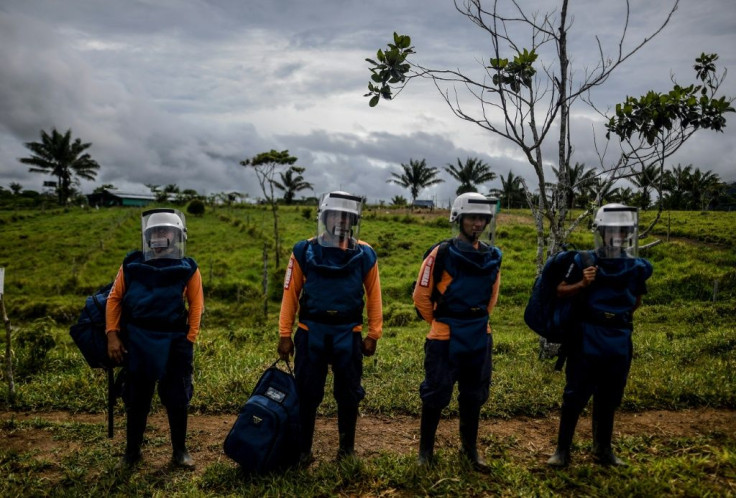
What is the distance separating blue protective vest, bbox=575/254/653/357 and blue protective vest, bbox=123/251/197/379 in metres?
3.38

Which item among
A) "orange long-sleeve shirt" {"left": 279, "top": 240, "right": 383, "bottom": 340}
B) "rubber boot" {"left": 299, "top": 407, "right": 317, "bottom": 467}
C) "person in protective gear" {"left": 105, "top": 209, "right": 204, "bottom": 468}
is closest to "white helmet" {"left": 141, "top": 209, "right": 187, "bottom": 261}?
"person in protective gear" {"left": 105, "top": 209, "right": 204, "bottom": 468}

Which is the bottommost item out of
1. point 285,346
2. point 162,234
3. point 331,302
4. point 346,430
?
point 346,430

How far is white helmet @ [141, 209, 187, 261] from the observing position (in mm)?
4121

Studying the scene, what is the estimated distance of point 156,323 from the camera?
408 cm

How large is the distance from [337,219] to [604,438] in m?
2.88

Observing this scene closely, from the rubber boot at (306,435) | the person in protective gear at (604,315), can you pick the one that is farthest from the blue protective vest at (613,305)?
the rubber boot at (306,435)

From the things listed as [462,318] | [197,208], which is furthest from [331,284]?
[197,208]

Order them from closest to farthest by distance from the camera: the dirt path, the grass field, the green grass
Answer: the green grass, the grass field, the dirt path

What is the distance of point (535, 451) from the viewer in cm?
445

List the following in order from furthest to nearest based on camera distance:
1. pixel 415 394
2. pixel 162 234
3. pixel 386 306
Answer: pixel 386 306 < pixel 415 394 < pixel 162 234

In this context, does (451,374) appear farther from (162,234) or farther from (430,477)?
(162,234)

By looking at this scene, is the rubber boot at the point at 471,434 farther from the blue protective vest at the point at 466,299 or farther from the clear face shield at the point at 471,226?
the clear face shield at the point at 471,226

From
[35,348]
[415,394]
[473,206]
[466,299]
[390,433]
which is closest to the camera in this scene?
[466,299]

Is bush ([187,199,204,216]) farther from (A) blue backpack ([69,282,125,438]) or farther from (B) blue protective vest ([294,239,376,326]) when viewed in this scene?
(B) blue protective vest ([294,239,376,326])
